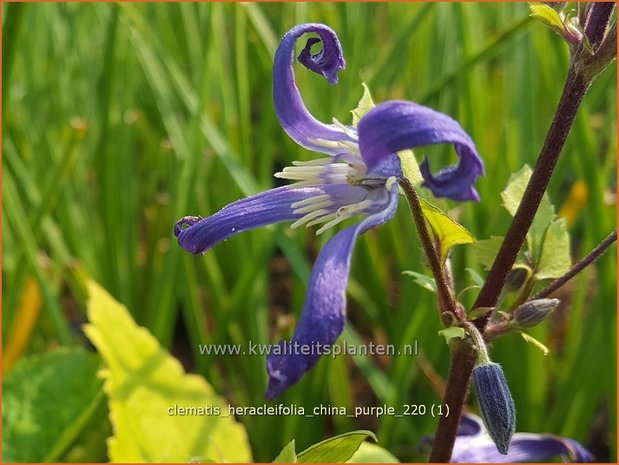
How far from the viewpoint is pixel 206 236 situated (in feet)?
2.02

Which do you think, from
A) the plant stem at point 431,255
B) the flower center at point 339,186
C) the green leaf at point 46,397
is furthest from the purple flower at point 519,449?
the green leaf at point 46,397

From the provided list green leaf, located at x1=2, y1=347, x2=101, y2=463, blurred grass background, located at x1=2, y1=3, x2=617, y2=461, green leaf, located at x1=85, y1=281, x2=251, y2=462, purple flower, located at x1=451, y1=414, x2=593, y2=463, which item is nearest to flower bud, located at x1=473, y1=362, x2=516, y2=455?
purple flower, located at x1=451, y1=414, x2=593, y2=463

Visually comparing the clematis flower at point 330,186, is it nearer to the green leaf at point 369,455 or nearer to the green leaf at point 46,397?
the green leaf at point 369,455

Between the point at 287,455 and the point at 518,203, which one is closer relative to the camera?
the point at 287,455

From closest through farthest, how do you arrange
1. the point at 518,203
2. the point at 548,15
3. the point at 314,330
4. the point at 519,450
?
the point at 314,330, the point at 548,15, the point at 518,203, the point at 519,450

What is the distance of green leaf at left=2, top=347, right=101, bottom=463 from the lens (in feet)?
3.77

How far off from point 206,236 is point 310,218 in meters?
0.09

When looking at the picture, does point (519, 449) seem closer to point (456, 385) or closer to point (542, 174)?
point (456, 385)

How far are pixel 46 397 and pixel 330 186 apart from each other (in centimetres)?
77

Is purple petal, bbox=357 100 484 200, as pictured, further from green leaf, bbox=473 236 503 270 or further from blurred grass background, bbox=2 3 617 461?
blurred grass background, bbox=2 3 617 461

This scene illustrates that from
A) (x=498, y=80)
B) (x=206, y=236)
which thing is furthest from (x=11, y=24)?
(x=498, y=80)

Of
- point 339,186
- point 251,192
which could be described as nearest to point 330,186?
point 339,186

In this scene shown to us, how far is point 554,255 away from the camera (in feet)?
2.45

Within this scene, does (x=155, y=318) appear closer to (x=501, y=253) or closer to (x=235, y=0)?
(x=235, y=0)
